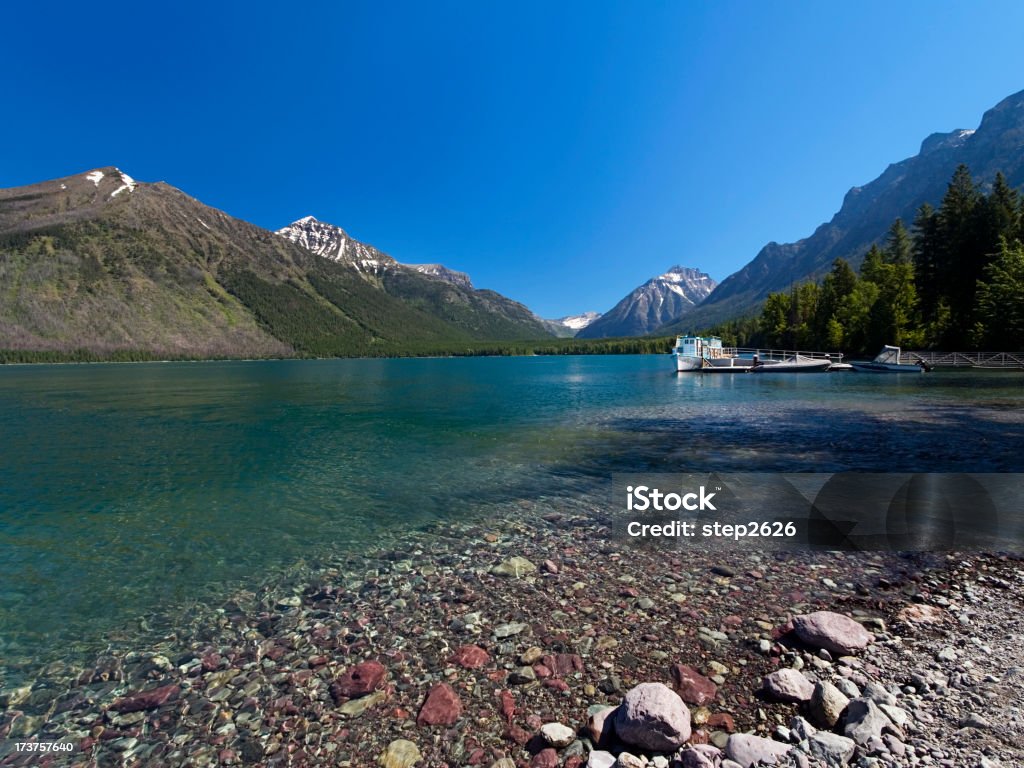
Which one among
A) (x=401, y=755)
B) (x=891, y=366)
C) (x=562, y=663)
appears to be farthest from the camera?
(x=891, y=366)

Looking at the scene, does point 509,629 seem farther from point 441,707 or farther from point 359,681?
point 359,681

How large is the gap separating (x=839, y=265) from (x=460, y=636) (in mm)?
130498

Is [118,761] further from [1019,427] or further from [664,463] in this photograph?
[1019,427]

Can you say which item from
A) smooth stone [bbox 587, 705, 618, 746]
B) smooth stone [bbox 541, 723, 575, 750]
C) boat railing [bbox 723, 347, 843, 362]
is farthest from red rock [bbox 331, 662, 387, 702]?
boat railing [bbox 723, 347, 843, 362]

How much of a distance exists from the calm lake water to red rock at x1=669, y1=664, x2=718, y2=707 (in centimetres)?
857

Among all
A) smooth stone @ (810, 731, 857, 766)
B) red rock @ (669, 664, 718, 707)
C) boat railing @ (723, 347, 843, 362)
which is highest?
boat railing @ (723, 347, 843, 362)

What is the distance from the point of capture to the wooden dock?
65.0 metres

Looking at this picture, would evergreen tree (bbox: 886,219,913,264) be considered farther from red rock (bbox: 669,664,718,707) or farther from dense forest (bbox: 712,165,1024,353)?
red rock (bbox: 669,664,718,707)

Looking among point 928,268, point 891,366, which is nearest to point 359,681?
point 891,366

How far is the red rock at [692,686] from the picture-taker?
591cm

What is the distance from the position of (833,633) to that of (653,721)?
357cm

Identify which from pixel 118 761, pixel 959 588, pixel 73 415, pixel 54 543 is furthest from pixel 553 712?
pixel 73 415

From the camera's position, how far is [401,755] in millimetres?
5336

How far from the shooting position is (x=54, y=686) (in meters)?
6.99
